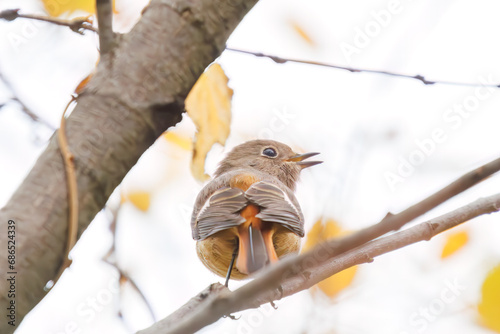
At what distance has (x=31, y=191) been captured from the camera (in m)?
1.16

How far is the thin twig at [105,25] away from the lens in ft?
4.17

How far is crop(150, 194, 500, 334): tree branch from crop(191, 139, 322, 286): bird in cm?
26

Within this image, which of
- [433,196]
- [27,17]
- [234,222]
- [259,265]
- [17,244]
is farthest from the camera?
[234,222]

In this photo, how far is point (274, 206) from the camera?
127 inches

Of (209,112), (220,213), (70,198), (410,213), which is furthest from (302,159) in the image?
(410,213)

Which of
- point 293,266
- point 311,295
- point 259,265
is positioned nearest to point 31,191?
point 293,266

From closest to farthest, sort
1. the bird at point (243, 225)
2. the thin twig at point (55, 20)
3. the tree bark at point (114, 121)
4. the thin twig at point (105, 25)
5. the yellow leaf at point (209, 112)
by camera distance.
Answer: the tree bark at point (114, 121), the thin twig at point (105, 25), the thin twig at point (55, 20), the yellow leaf at point (209, 112), the bird at point (243, 225)

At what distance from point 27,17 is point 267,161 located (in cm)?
352

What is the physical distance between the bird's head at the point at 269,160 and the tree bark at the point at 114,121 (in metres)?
3.42

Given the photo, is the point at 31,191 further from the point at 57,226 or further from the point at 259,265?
the point at 259,265

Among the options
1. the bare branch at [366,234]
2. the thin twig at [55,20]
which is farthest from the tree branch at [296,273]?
the thin twig at [55,20]

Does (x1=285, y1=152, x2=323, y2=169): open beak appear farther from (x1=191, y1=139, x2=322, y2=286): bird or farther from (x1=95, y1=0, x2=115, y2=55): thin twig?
(x1=95, y1=0, x2=115, y2=55): thin twig

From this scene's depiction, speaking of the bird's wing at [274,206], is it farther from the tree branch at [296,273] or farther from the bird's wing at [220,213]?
the tree branch at [296,273]

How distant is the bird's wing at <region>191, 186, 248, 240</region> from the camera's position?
3059 mm
